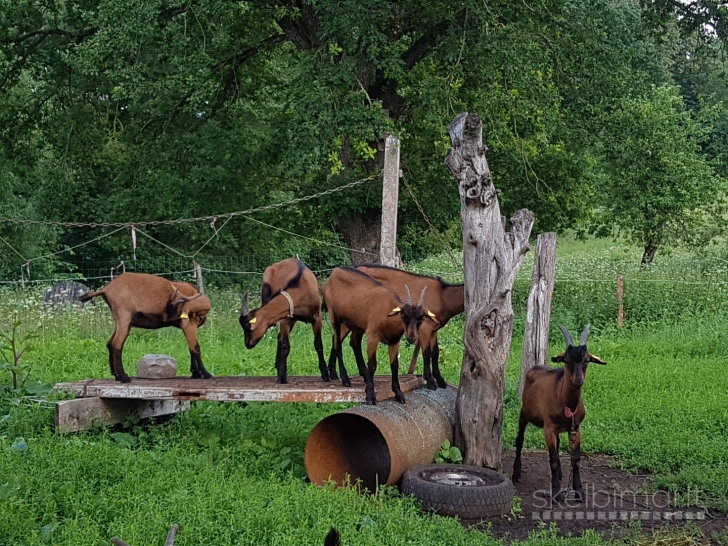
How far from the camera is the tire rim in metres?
6.95

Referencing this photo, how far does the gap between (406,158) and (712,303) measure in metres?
6.90

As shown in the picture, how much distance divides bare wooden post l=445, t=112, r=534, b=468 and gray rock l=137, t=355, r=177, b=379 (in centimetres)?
296

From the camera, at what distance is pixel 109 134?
20.2 meters

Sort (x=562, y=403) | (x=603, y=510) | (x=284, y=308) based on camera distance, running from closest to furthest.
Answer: (x=603, y=510) < (x=562, y=403) < (x=284, y=308)

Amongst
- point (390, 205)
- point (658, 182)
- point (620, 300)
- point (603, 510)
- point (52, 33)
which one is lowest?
point (603, 510)

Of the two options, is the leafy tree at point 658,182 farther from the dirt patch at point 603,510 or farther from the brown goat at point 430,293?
the dirt patch at point 603,510

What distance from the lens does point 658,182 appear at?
21.3 metres

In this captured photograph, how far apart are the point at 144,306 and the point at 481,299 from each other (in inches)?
122

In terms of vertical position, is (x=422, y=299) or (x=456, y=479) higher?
(x=422, y=299)

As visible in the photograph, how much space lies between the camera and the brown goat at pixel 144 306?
8.16 meters

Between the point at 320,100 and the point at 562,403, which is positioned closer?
the point at 562,403

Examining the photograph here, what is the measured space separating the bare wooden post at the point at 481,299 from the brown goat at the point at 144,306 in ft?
8.50

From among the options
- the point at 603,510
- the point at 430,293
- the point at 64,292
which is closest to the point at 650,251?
the point at 64,292

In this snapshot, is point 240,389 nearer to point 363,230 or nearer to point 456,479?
point 456,479
